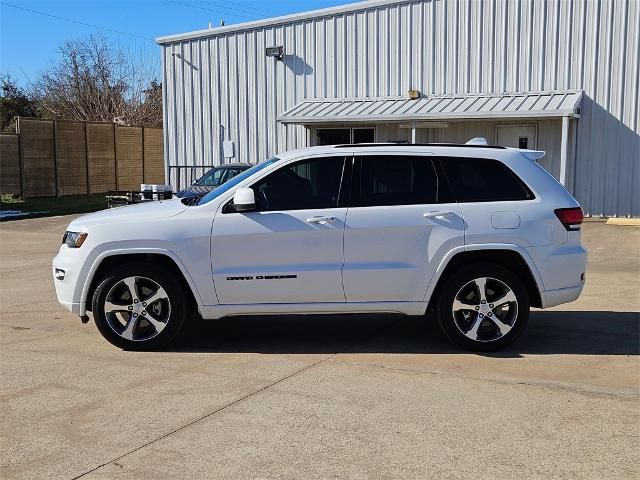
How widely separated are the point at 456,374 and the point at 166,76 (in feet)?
64.8

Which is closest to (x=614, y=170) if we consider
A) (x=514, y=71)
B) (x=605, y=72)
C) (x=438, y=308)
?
(x=605, y=72)

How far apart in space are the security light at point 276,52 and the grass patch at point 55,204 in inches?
297

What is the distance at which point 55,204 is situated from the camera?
24234 millimetres

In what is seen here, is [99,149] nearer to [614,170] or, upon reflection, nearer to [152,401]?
[614,170]

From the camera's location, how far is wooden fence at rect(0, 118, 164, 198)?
25.4m

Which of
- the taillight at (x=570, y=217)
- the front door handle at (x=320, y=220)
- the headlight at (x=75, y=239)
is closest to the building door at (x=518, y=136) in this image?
the taillight at (x=570, y=217)

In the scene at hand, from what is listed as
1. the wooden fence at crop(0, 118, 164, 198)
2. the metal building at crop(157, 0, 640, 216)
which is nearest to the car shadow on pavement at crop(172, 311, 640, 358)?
the metal building at crop(157, 0, 640, 216)

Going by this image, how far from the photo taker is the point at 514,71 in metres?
17.9

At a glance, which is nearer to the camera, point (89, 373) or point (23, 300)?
point (89, 373)

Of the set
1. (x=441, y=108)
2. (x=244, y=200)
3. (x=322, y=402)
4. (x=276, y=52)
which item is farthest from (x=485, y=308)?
(x=276, y=52)

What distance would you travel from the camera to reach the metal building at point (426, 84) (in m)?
16.9

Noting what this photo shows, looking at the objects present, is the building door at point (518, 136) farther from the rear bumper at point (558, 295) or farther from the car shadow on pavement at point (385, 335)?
the rear bumper at point (558, 295)

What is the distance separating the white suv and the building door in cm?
1266

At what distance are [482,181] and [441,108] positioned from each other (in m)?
12.5
